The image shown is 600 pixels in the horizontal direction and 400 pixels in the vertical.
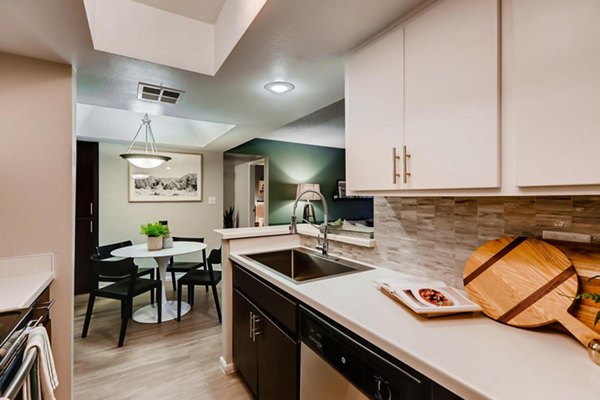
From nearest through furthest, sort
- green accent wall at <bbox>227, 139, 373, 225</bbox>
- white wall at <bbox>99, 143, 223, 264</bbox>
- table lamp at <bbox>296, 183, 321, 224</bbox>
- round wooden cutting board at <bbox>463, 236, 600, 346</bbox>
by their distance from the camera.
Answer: round wooden cutting board at <bbox>463, 236, 600, 346</bbox> < white wall at <bbox>99, 143, 223, 264</bbox> < green accent wall at <bbox>227, 139, 373, 225</bbox> < table lamp at <bbox>296, 183, 321, 224</bbox>

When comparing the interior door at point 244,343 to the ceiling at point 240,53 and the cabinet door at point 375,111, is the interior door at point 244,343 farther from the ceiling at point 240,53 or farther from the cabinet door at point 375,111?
the ceiling at point 240,53

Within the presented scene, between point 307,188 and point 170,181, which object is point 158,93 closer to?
point 170,181

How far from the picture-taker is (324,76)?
71.7 inches

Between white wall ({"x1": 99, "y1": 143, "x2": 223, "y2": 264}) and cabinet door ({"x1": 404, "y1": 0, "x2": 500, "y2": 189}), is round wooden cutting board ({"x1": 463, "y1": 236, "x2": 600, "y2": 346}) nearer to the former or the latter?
cabinet door ({"x1": 404, "y1": 0, "x2": 500, "y2": 189})

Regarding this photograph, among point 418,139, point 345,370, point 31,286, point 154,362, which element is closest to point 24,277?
point 31,286

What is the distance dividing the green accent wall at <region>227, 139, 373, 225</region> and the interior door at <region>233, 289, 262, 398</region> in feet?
10.1

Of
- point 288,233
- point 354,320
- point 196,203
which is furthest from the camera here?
point 196,203

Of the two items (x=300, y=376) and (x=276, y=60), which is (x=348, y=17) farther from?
(x=300, y=376)

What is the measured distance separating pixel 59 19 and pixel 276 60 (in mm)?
986

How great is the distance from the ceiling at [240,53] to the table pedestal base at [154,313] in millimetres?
2146

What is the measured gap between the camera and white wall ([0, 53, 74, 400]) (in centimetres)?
156

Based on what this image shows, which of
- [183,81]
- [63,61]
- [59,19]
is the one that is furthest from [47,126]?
[183,81]

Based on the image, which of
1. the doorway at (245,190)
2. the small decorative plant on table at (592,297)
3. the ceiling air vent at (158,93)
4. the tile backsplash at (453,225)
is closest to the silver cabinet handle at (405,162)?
the tile backsplash at (453,225)

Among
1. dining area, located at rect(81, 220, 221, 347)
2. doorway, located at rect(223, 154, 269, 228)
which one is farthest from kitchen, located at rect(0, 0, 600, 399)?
doorway, located at rect(223, 154, 269, 228)
